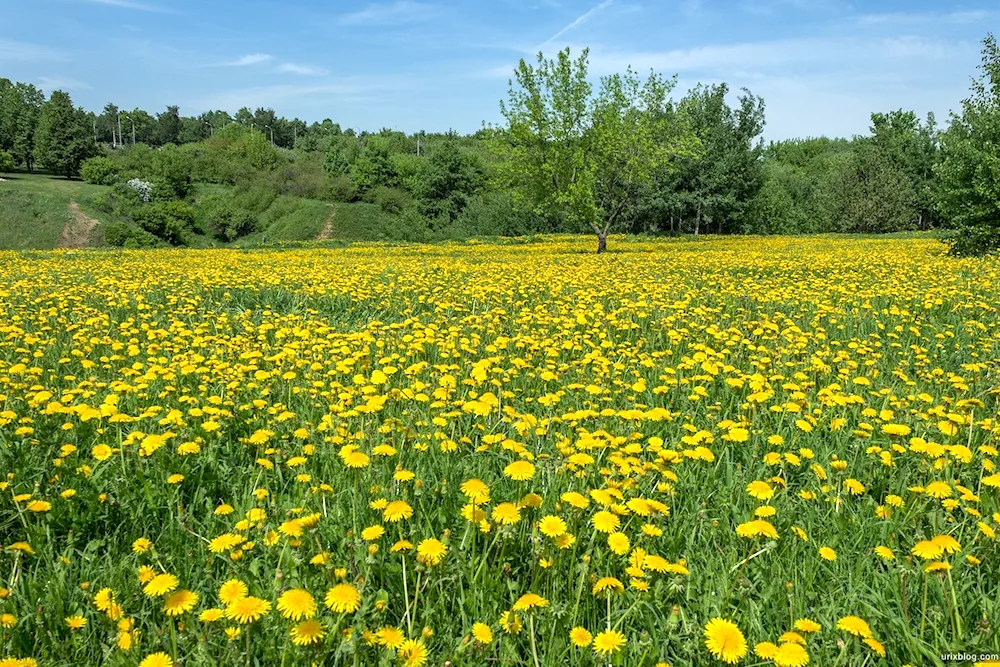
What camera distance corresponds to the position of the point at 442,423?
302 centimetres

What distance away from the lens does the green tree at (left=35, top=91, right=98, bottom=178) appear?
254ft

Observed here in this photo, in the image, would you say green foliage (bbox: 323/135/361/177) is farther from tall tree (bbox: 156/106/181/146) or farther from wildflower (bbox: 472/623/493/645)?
wildflower (bbox: 472/623/493/645)

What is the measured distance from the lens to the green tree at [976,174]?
16156 mm

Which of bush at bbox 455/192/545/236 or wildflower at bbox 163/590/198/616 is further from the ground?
bush at bbox 455/192/545/236

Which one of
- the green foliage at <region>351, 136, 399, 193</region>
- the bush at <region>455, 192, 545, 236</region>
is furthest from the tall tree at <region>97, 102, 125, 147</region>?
the bush at <region>455, 192, 545, 236</region>

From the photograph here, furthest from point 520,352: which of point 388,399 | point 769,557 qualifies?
point 769,557

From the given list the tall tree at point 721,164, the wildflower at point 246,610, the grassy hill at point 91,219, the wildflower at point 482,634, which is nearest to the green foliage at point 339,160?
the grassy hill at point 91,219

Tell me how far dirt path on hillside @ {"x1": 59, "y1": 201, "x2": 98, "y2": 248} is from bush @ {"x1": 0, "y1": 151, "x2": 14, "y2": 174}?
3463cm

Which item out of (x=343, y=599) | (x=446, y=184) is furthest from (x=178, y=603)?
(x=446, y=184)

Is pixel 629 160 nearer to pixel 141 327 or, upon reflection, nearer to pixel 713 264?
pixel 713 264

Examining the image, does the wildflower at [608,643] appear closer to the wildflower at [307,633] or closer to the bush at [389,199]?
the wildflower at [307,633]

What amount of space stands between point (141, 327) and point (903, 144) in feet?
224

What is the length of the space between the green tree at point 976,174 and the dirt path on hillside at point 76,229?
54979mm

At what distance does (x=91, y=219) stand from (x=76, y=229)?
2260mm
